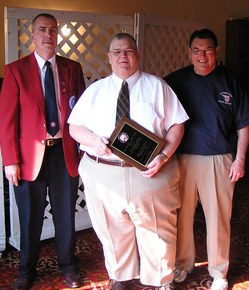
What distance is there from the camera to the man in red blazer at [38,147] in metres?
2.26

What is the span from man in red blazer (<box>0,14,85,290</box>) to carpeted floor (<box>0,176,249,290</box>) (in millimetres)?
93

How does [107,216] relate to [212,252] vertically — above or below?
above

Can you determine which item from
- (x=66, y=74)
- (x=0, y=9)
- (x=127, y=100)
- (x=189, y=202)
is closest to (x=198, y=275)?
(x=189, y=202)

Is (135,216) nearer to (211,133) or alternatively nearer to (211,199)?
(211,199)

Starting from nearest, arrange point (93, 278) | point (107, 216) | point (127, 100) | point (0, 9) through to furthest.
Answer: point (127, 100)
point (107, 216)
point (93, 278)
point (0, 9)

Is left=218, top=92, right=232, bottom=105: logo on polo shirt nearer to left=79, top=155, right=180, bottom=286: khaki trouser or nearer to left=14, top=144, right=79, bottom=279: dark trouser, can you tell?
left=79, top=155, right=180, bottom=286: khaki trouser

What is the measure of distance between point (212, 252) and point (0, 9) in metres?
4.29

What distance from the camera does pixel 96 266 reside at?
9.01ft

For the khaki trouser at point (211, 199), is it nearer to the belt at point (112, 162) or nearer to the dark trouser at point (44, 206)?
the belt at point (112, 162)

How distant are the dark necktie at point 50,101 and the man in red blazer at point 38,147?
0.09 feet

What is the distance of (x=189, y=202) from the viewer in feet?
7.97

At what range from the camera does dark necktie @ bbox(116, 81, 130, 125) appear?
209cm

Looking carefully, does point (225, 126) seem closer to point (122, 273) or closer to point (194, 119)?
point (194, 119)

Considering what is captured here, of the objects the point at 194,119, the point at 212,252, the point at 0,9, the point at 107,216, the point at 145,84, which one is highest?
the point at 0,9
